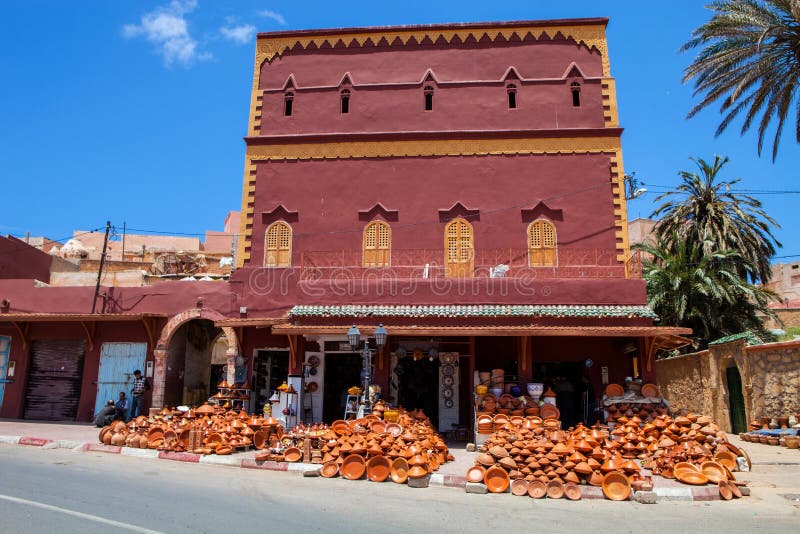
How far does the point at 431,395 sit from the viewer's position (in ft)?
58.6

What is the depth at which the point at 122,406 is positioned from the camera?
1872 centimetres

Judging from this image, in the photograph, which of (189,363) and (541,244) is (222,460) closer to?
(189,363)

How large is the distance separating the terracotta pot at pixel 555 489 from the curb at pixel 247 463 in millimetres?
375

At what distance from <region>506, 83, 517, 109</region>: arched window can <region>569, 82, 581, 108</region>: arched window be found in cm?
194

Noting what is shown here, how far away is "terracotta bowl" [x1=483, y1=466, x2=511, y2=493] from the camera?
33.1 ft

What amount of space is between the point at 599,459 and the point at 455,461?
3339 millimetres

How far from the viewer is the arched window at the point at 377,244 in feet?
65.6

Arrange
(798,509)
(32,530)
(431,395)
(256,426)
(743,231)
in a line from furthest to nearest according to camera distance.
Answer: (743,231), (431,395), (256,426), (798,509), (32,530)

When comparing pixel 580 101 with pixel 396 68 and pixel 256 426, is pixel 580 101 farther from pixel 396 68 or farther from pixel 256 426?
pixel 256 426

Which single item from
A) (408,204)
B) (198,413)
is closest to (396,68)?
(408,204)

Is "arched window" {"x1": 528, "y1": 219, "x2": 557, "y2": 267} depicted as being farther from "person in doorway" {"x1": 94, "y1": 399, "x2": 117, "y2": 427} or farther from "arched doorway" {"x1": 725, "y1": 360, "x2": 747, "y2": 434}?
"person in doorway" {"x1": 94, "y1": 399, "x2": 117, "y2": 427}

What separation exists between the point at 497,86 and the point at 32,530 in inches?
755

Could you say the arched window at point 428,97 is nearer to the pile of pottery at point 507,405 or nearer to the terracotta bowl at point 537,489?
the pile of pottery at point 507,405

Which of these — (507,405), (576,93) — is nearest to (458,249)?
(507,405)
